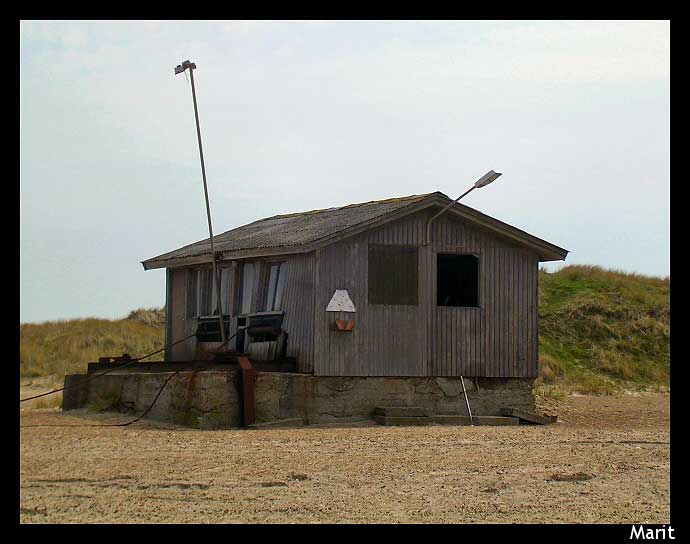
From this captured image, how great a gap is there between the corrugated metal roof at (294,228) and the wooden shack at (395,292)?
0.07 meters

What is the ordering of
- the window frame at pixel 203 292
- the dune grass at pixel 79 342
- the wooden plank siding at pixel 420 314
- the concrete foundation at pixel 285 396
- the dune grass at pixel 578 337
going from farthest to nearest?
the dune grass at pixel 79 342 → the dune grass at pixel 578 337 → the window frame at pixel 203 292 → the wooden plank siding at pixel 420 314 → the concrete foundation at pixel 285 396

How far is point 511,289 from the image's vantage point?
20.9m

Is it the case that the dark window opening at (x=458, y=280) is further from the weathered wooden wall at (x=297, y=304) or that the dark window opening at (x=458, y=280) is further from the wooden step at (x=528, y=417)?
the weathered wooden wall at (x=297, y=304)

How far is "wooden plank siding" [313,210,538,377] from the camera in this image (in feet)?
63.7

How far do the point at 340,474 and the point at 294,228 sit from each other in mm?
9134

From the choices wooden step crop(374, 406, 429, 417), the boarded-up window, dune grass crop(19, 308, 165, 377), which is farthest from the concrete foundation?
dune grass crop(19, 308, 165, 377)

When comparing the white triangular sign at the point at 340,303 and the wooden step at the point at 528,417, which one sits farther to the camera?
the wooden step at the point at 528,417

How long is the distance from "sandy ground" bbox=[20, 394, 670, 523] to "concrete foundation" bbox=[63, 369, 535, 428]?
67cm

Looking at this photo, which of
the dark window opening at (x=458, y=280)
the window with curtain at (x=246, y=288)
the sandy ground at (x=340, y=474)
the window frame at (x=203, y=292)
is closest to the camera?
the sandy ground at (x=340, y=474)

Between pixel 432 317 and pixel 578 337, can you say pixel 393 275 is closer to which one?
pixel 432 317

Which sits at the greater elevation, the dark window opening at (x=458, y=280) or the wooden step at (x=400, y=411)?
the dark window opening at (x=458, y=280)

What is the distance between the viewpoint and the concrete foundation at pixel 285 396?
1819 cm

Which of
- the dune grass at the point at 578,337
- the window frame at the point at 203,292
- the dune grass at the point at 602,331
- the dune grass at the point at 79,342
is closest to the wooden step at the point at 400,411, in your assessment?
the window frame at the point at 203,292
